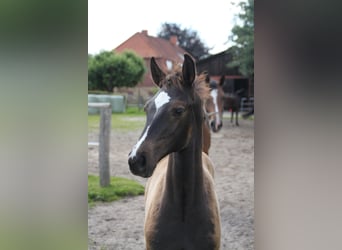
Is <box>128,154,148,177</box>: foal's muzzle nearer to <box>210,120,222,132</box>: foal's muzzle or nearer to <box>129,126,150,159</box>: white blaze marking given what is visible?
<box>129,126,150,159</box>: white blaze marking

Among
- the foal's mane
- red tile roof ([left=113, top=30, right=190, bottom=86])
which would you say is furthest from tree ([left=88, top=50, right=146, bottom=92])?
the foal's mane

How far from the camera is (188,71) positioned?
26.6 inches

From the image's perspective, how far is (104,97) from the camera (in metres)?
0.87

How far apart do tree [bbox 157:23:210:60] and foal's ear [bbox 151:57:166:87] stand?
9 centimetres

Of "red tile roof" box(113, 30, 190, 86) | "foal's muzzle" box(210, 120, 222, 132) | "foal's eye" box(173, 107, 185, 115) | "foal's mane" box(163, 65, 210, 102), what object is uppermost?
"red tile roof" box(113, 30, 190, 86)

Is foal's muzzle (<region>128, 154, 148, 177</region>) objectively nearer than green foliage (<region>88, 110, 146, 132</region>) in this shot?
Yes

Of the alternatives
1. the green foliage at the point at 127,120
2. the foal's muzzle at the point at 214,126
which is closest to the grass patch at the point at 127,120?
the green foliage at the point at 127,120

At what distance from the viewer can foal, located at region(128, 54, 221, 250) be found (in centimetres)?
65

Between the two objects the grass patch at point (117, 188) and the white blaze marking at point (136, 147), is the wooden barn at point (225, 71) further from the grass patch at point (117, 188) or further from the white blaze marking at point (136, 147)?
the grass patch at point (117, 188)

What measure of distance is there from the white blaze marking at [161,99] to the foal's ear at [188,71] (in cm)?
6

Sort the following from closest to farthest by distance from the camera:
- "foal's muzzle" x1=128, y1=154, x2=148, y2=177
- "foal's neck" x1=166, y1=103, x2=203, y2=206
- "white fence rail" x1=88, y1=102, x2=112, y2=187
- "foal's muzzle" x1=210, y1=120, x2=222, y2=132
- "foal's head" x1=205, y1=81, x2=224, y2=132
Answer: "foal's muzzle" x1=128, y1=154, x2=148, y2=177 → "foal's neck" x1=166, y1=103, x2=203, y2=206 → "foal's head" x1=205, y1=81, x2=224, y2=132 → "foal's muzzle" x1=210, y1=120, x2=222, y2=132 → "white fence rail" x1=88, y1=102, x2=112, y2=187
